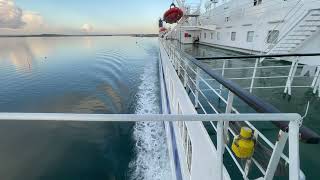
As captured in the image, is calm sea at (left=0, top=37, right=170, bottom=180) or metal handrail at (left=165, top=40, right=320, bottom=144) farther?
calm sea at (left=0, top=37, right=170, bottom=180)

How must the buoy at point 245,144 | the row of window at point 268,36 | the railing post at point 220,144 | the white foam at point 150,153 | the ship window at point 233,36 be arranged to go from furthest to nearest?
1. the ship window at point 233,36
2. the row of window at point 268,36
3. the white foam at point 150,153
4. the buoy at point 245,144
5. the railing post at point 220,144

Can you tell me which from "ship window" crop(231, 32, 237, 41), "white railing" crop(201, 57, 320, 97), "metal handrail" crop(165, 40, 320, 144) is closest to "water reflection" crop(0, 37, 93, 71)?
"white railing" crop(201, 57, 320, 97)

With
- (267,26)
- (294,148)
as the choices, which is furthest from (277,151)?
(267,26)

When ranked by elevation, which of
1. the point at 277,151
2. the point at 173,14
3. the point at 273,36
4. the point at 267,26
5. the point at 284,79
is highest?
the point at 173,14

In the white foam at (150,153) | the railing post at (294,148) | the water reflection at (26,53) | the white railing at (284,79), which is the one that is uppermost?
the railing post at (294,148)

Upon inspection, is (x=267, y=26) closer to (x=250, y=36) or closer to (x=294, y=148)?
(x=250, y=36)

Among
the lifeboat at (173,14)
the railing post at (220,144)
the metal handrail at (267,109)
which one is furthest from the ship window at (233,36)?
the railing post at (220,144)

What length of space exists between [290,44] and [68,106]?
→ 893 cm

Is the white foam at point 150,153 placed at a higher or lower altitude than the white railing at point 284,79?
lower

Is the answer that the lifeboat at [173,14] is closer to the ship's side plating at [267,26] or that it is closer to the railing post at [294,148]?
the ship's side plating at [267,26]

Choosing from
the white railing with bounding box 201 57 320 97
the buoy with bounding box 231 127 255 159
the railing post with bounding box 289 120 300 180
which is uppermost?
the railing post with bounding box 289 120 300 180

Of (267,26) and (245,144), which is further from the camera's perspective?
(267,26)

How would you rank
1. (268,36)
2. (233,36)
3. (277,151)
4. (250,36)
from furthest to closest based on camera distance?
(233,36) < (250,36) < (268,36) < (277,151)

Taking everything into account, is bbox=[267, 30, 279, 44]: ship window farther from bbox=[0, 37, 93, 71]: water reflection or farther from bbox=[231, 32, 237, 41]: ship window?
bbox=[0, 37, 93, 71]: water reflection
